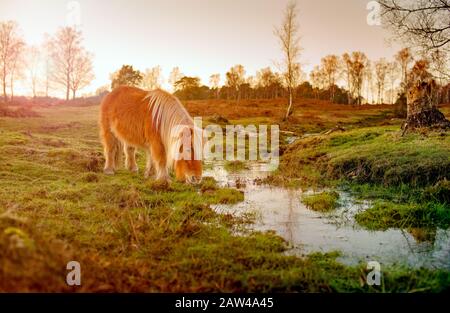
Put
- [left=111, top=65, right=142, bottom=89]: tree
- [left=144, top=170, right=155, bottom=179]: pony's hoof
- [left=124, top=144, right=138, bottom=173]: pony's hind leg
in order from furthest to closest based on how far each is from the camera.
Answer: [left=111, top=65, right=142, bottom=89]: tree
[left=124, top=144, right=138, bottom=173]: pony's hind leg
[left=144, top=170, right=155, bottom=179]: pony's hoof

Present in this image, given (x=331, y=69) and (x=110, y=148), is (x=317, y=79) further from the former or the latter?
(x=110, y=148)

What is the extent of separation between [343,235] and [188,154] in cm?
327

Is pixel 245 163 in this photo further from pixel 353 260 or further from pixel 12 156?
pixel 353 260

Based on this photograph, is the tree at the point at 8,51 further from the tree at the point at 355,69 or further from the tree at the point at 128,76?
the tree at the point at 355,69

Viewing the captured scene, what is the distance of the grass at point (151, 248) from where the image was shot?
10.2ft

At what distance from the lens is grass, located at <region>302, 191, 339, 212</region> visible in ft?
22.0

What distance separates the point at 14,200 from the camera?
6.30 m

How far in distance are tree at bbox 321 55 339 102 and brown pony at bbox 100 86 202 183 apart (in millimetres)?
56513

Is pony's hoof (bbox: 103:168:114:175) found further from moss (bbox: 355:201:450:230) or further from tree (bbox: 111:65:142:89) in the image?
tree (bbox: 111:65:142:89)

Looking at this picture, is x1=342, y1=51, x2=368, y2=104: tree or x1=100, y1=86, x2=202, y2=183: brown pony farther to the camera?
x1=342, y1=51, x2=368, y2=104: tree

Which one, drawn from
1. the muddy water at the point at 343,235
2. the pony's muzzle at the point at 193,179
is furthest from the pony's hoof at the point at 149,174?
the muddy water at the point at 343,235

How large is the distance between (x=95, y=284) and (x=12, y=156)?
8793mm

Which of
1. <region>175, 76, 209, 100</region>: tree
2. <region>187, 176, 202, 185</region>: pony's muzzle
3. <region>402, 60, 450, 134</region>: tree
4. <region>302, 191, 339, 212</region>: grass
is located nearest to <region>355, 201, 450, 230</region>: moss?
<region>302, 191, 339, 212</region>: grass

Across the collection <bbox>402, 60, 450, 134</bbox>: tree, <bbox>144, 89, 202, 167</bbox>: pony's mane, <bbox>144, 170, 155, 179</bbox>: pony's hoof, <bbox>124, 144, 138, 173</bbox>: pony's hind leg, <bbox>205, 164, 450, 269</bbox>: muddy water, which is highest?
<bbox>402, 60, 450, 134</bbox>: tree
